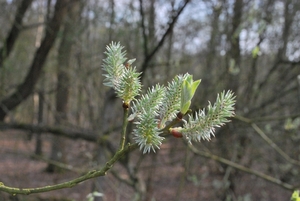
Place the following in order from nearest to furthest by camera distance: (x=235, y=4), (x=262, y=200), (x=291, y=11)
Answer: (x=235, y=4), (x=291, y=11), (x=262, y=200)

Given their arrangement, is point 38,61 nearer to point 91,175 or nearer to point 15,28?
point 15,28

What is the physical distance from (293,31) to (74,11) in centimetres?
316

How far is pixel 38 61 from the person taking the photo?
14.1ft

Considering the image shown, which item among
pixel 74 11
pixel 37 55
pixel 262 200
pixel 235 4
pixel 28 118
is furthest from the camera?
pixel 28 118

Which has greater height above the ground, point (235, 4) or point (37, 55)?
point (235, 4)

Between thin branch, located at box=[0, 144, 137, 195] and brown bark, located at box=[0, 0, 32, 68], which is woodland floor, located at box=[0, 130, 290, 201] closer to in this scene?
brown bark, located at box=[0, 0, 32, 68]

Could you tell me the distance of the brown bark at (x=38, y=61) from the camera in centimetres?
422

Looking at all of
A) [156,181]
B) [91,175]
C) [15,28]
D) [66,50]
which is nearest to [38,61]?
[15,28]

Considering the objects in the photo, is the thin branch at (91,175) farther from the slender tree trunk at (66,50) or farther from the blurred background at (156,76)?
the slender tree trunk at (66,50)

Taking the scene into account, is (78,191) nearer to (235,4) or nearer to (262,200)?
(262,200)

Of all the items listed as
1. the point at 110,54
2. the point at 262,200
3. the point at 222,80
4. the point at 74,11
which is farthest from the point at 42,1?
the point at 110,54

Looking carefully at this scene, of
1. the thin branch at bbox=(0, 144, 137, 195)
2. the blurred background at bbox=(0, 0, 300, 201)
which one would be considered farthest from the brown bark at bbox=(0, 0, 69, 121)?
the thin branch at bbox=(0, 144, 137, 195)

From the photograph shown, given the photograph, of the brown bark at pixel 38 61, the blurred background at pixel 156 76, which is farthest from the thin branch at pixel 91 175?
the brown bark at pixel 38 61

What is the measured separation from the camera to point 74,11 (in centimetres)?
508
